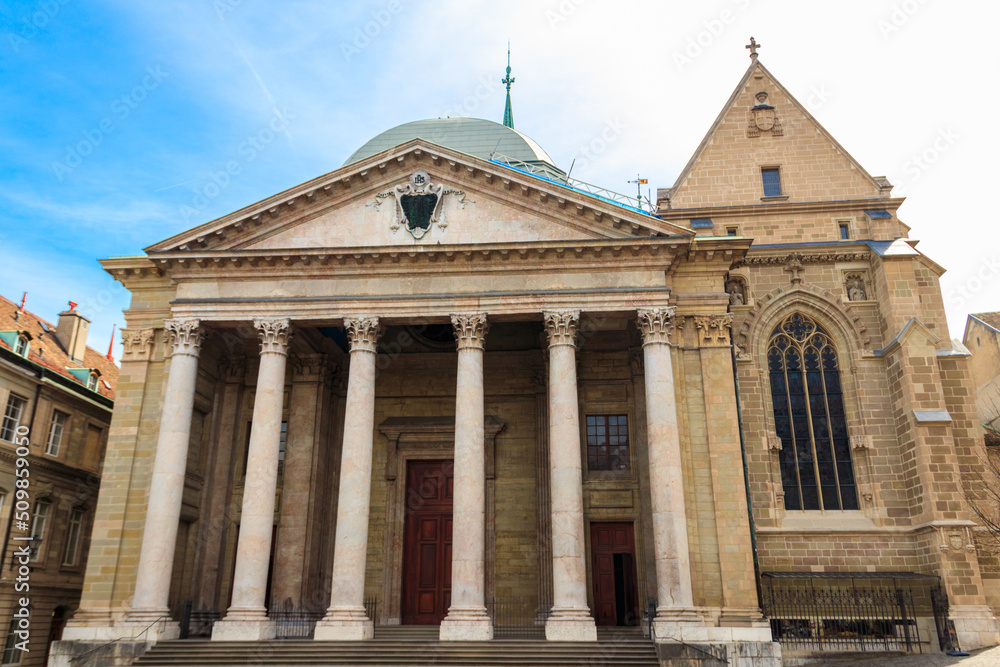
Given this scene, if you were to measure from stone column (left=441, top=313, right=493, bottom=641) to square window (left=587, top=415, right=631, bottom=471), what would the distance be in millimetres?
6035

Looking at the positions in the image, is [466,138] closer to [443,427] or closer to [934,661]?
[443,427]

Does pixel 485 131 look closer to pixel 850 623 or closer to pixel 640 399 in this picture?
pixel 640 399

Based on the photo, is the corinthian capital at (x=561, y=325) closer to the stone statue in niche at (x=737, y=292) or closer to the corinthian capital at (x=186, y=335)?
the stone statue in niche at (x=737, y=292)

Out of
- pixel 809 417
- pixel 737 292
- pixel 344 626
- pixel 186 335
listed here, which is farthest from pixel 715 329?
pixel 186 335

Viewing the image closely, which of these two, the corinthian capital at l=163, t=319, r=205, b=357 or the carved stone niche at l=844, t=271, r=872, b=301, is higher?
the carved stone niche at l=844, t=271, r=872, b=301

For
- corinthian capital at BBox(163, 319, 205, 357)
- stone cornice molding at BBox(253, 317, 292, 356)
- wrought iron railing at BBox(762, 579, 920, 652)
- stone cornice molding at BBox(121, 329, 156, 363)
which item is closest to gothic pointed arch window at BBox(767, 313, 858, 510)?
wrought iron railing at BBox(762, 579, 920, 652)

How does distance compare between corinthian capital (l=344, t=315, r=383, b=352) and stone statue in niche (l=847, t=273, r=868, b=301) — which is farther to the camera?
stone statue in niche (l=847, t=273, r=868, b=301)

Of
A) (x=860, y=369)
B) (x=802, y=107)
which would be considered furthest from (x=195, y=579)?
(x=802, y=107)

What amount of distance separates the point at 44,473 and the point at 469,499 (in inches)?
664

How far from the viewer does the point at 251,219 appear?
23.2 meters

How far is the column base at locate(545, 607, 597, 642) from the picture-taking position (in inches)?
750

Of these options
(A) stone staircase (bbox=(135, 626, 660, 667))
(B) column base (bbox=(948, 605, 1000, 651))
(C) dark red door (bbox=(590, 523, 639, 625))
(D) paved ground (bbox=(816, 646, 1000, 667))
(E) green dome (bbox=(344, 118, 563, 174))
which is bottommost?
(D) paved ground (bbox=(816, 646, 1000, 667))

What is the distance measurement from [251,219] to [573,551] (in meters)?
13.6

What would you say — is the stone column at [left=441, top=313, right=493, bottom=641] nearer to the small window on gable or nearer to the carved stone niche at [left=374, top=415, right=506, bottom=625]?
the carved stone niche at [left=374, top=415, right=506, bottom=625]
